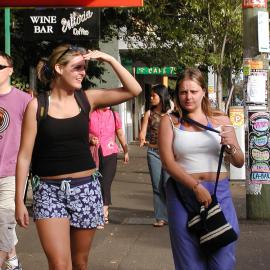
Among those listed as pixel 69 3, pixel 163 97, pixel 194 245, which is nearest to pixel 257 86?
pixel 163 97

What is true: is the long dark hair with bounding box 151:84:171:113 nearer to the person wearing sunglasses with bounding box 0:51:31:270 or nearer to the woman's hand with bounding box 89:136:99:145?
the woman's hand with bounding box 89:136:99:145

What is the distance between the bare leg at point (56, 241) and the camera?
4453 mm

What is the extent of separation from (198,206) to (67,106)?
1.05 m

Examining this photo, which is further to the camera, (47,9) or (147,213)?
(147,213)

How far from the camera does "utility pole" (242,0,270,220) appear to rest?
8.82 m

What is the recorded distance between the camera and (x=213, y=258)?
4.54 meters

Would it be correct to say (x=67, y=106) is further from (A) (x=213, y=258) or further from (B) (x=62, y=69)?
(A) (x=213, y=258)

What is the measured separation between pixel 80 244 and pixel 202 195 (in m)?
0.89

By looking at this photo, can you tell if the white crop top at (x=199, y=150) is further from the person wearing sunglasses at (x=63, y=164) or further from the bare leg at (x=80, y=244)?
the bare leg at (x=80, y=244)

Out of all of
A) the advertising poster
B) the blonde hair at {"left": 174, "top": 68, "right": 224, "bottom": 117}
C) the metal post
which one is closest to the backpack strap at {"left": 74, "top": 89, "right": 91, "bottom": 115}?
the blonde hair at {"left": 174, "top": 68, "right": 224, "bottom": 117}

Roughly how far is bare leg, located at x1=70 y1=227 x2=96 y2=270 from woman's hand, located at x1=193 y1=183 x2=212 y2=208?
75 centimetres

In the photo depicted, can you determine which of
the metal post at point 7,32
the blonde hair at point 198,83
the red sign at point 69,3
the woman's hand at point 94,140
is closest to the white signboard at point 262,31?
the red sign at point 69,3

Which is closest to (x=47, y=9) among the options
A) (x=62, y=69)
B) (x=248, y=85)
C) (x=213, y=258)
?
(x=248, y=85)

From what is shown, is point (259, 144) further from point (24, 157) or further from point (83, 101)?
point (24, 157)
